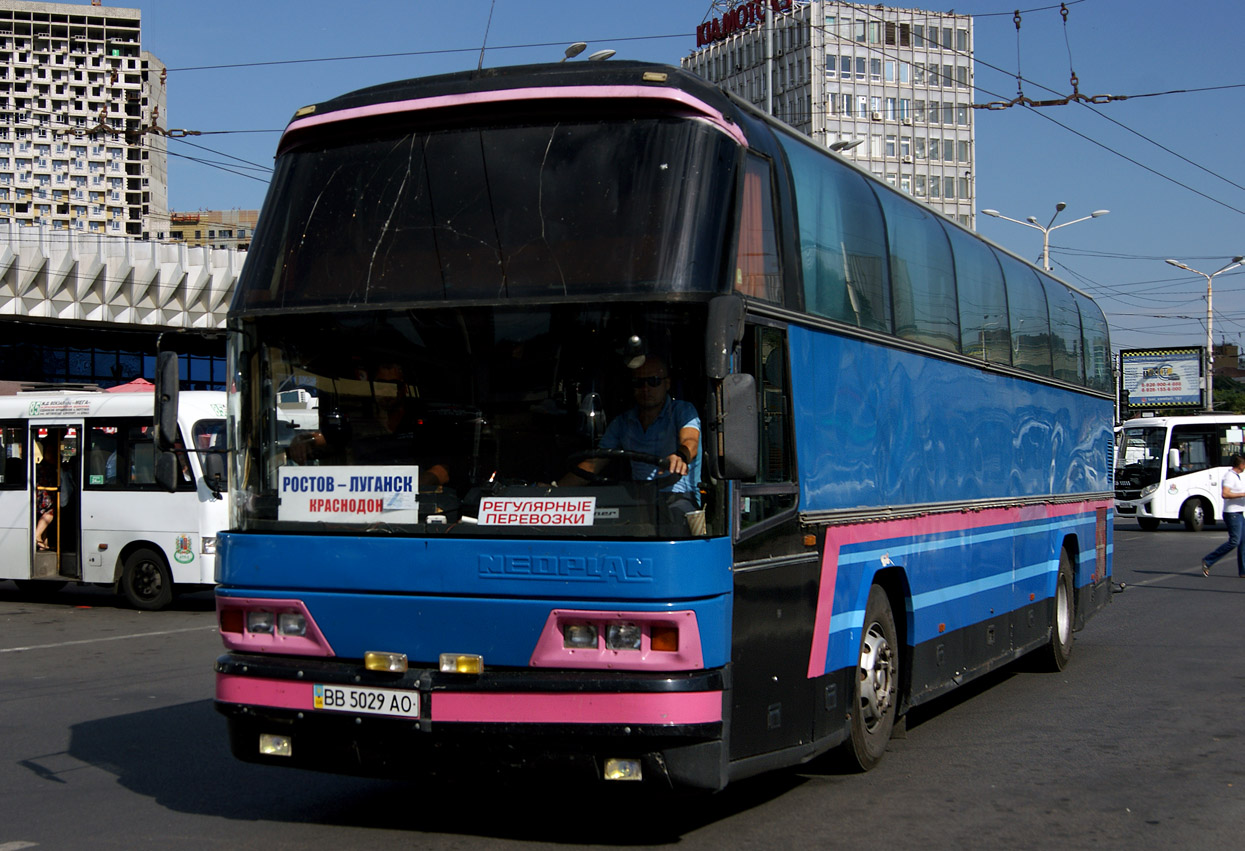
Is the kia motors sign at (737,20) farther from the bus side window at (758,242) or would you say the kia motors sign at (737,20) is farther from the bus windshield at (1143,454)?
the bus side window at (758,242)

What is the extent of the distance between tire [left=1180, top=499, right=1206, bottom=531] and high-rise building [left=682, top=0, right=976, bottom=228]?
72.1 m

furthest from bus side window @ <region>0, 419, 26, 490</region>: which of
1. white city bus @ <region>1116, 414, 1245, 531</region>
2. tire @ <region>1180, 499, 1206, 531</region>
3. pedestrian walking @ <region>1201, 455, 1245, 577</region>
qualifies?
tire @ <region>1180, 499, 1206, 531</region>

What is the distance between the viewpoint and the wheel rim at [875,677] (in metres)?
7.53

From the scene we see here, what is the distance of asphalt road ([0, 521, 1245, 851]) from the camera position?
6.19 metres

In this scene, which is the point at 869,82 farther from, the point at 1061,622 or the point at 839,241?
the point at 839,241

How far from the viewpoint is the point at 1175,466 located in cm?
3816

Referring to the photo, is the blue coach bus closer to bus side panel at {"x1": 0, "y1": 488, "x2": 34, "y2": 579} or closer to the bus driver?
the bus driver

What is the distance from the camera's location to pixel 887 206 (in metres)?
8.45

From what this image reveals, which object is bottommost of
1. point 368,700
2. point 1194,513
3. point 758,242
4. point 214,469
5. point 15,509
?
point 1194,513

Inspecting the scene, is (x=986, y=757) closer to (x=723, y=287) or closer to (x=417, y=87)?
(x=723, y=287)

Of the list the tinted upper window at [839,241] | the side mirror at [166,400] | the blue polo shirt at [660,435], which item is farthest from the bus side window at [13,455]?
the blue polo shirt at [660,435]

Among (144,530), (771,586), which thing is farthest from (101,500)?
(771,586)

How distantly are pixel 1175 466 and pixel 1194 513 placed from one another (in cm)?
160

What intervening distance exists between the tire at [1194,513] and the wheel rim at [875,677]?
32.3 m
